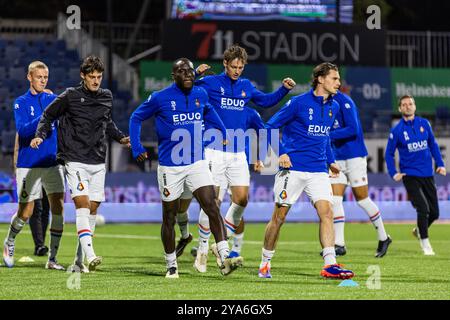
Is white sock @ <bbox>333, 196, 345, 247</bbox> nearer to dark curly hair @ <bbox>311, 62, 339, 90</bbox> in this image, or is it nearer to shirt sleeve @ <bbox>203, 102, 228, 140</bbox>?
dark curly hair @ <bbox>311, 62, 339, 90</bbox>

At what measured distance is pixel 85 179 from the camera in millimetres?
11961

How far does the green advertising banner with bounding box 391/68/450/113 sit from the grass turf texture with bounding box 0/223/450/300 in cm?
1384

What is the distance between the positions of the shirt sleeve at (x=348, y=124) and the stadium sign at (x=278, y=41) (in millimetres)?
14622

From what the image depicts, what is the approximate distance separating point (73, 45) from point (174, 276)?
2264cm

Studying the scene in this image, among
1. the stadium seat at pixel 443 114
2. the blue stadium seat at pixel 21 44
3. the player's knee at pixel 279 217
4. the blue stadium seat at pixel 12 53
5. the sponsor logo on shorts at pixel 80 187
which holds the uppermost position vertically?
the blue stadium seat at pixel 21 44

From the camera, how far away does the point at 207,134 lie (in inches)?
499

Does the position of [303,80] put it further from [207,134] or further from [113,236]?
[207,134]

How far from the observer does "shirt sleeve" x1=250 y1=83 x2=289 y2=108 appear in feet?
41.4

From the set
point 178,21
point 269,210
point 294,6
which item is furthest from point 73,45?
point 269,210

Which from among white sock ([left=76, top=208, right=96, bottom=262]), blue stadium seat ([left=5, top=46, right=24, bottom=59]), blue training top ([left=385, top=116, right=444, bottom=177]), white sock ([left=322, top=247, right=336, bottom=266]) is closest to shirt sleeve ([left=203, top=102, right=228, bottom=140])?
white sock ([left=76, top=208, right=96, bottom=262])

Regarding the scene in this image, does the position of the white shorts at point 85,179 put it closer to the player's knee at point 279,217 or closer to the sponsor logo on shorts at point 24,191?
the sponsor logo on shorts at point 24,191

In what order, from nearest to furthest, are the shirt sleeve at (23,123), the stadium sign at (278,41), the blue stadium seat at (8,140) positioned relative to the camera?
the shirt sleeve at (23,123), the blue stadium seat at (8,140), the stadium sign at (278,41)

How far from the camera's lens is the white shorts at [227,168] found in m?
12.9

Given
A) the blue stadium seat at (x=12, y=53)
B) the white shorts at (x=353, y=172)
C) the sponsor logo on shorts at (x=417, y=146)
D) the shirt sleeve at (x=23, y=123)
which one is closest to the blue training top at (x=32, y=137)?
the shirt sleeve at (x=23, y=123)
